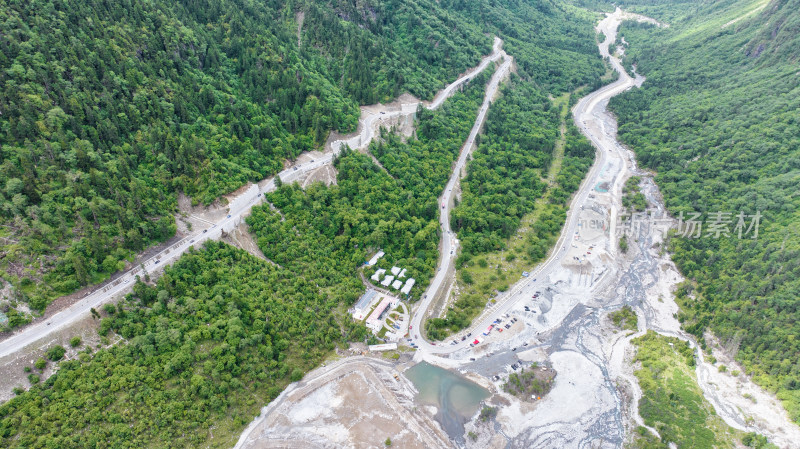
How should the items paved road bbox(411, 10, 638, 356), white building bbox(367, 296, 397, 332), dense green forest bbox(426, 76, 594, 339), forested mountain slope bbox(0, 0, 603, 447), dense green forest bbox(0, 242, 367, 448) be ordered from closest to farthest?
1. dense green forest bbox(0, 242, 367, 448)
2. forested mountain slope bbox(0, 0, 603, 447)
3. white building bbox(367, 296, 397, 332)
4. paved road bbox(411, 10, 638, 356)
5. dense green forest bbox(426, 76, 594, 339)

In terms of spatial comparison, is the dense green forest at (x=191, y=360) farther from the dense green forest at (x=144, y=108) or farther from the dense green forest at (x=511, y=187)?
the dense green forest at (x=511, y=187)

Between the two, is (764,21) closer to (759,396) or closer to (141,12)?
(759,396)

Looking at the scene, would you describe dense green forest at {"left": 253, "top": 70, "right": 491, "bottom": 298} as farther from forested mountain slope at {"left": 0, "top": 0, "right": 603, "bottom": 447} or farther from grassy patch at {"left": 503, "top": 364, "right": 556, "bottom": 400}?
grassy patch at {"left": 503, "top": 364, "right": 556, "bottom": 400}

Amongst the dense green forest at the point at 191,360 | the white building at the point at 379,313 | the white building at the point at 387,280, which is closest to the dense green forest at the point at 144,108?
the dense green forest at the point at 191,360

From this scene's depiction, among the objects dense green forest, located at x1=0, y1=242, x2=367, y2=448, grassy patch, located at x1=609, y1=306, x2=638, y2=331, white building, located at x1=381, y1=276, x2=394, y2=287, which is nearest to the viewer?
dense green forest, located at x1=0, y1=242, x2=367, y2=448

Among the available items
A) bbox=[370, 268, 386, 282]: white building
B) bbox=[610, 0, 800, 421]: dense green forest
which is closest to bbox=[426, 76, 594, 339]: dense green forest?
bbox=[370, 268, 386, 282]: white building
